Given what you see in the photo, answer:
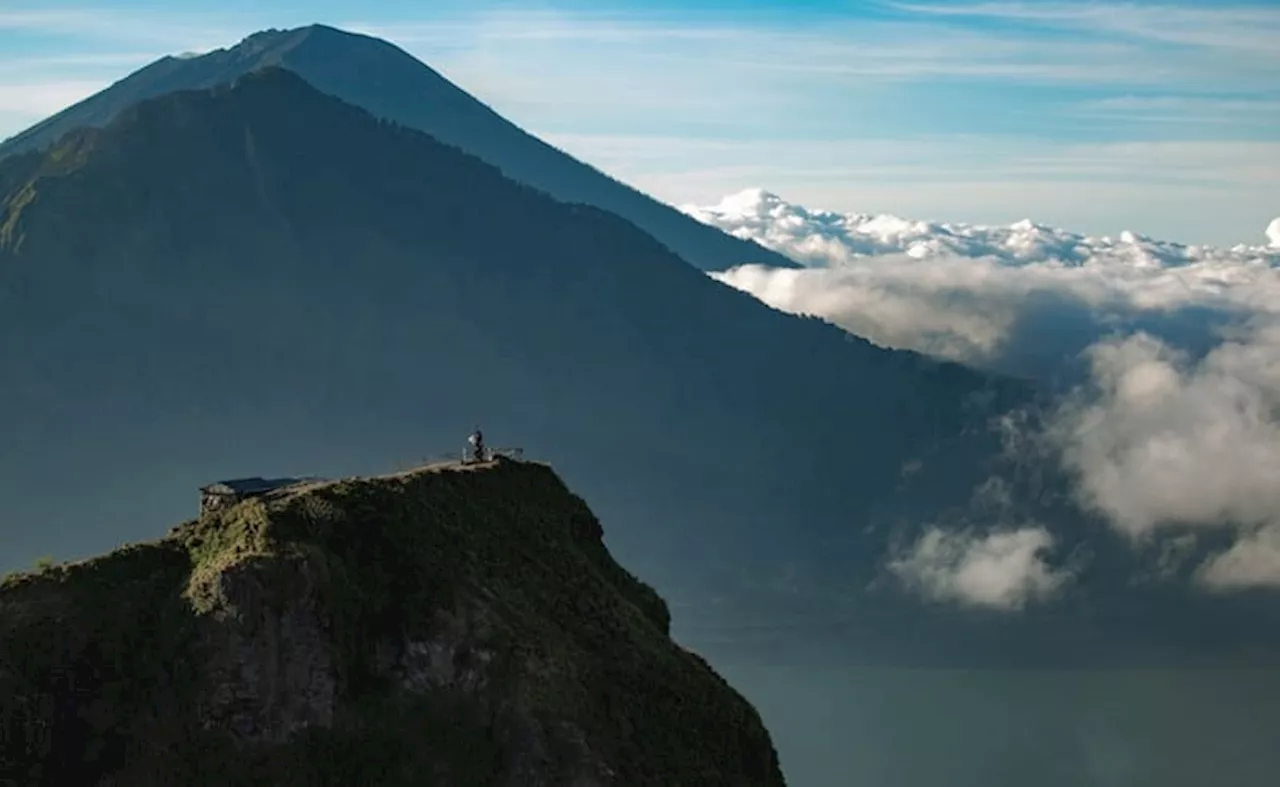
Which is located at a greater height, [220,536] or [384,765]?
[220,536]

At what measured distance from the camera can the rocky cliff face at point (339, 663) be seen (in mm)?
49688

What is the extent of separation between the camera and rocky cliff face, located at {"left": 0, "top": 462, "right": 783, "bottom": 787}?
163ft

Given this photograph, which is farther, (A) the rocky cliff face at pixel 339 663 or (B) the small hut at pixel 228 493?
(B) the small hut at pixel 228 493

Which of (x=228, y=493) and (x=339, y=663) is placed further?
(x=228, y=493)

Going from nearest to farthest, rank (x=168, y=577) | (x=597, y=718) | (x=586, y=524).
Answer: (x=168, y=577), (x=597, y=718), (x=586, y=524)

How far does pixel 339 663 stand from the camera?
51781mm

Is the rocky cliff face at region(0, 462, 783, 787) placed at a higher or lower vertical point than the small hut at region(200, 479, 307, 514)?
lower

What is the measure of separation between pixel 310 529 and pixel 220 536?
7.73ft

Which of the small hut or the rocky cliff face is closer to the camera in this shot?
the rocky cliff face

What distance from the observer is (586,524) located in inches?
2687

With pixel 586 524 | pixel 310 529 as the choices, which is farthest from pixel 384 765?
pixel 586 524

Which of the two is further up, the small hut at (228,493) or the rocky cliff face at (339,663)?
the small hut at (228,493)

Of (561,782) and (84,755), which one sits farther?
(561,782)

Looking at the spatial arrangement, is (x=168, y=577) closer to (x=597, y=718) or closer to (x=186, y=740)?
(x=186, y=740)
